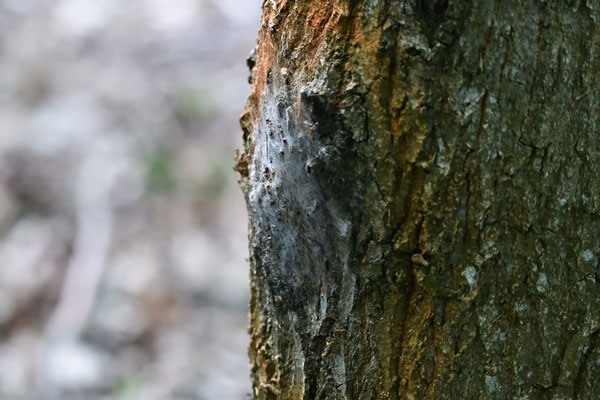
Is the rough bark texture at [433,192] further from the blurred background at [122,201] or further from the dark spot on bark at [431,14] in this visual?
the blurred background at [122,201]

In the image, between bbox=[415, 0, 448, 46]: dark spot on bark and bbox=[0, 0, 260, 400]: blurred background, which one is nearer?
bbox=[415, 0, 448, 46]: dark spot on bark

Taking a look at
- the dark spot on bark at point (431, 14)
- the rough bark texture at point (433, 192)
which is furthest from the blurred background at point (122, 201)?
the dark spot on bark at point (431, 14)

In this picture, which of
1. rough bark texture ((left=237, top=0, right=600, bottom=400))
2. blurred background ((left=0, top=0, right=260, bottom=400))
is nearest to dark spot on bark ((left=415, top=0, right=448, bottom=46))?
rough bark texture ((left=237, top=0, right=600, bottom=400))

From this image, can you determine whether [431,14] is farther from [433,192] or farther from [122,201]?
[122,201]

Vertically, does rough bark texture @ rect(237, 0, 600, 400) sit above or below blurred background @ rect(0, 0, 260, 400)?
below

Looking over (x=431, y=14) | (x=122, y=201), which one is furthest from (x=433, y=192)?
(x=122, y=201)

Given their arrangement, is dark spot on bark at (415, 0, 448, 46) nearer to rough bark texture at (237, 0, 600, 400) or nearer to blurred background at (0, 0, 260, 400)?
rough bark texture at (237, 0, 600, 400)
